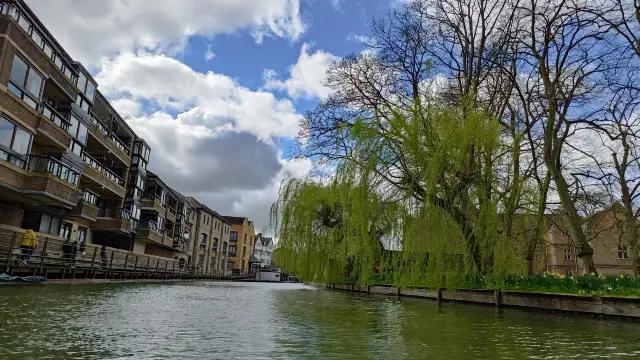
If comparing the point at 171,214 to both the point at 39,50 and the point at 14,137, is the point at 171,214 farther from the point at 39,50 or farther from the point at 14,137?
the point at 14,137

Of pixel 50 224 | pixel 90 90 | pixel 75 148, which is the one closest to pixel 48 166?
pixel 75 148

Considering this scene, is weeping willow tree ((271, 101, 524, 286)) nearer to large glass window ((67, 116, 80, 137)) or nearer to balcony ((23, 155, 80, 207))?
balcony ((23, 155, 80, 207))

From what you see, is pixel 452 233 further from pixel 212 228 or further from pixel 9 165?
pixel 212 228

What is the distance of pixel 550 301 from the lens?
1359 centimetres

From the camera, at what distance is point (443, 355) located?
6.19 metres

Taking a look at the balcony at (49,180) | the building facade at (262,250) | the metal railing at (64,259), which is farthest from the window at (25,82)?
the building facade at (262,250)

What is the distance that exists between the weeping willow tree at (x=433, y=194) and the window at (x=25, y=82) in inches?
579

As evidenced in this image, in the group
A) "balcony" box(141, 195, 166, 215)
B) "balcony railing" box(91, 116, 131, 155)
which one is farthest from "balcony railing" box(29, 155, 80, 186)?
"balcony" box(141, 195, 166, 215)

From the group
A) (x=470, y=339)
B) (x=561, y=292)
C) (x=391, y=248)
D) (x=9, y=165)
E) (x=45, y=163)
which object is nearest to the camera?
(x=470, y=339)

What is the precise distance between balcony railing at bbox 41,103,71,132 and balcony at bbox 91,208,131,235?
11.2 meters

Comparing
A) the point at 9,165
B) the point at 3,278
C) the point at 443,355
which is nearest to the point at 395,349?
the point at 443,355

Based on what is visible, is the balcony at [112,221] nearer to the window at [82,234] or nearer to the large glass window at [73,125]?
the window at [82,234]

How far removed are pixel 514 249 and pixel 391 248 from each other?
4.06m

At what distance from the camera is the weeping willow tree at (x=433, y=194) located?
46.2ft
